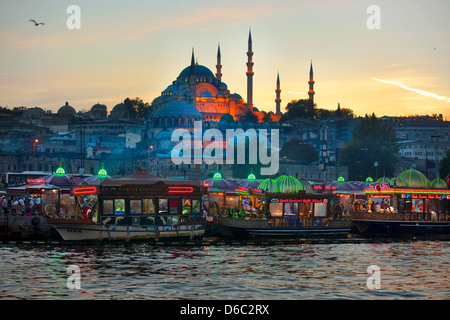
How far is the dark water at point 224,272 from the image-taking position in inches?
684

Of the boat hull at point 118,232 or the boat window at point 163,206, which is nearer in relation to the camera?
the boat hull at point 118,232

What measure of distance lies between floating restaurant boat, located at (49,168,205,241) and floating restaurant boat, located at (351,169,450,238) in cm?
966

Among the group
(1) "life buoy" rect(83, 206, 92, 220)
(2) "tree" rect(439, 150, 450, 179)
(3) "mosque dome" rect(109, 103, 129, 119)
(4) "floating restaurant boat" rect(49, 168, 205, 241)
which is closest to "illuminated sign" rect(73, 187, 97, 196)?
(4) "floating restaurant boat" rect(49, 168, 205, 241)

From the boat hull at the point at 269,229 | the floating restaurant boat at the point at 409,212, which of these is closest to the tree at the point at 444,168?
the floating restaurant boat at the point at 409,212

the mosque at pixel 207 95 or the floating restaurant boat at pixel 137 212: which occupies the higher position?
the mosque at pixel 207 95

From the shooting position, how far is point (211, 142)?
11106 centimetres

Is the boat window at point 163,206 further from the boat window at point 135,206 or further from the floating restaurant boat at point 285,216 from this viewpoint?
the floating restaurant boat at point 285,216

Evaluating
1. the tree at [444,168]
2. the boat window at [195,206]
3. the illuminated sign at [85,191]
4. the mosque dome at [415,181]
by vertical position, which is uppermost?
the tree at [444,168]

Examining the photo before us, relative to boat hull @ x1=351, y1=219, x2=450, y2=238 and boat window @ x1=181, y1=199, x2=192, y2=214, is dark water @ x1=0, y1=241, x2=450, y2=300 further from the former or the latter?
boat hull @ x1=351, y1=219, x2=450, y2=238

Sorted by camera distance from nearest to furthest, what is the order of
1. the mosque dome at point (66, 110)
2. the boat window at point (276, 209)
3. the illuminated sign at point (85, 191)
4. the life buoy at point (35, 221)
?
1. the illuminated sign at point (85, 191)
2. the life buoy at point (35, 221)
3. the boat window at point (276, 209)
4. the mosque dome at point (66, 110)

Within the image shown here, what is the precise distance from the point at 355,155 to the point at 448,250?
6678 cm

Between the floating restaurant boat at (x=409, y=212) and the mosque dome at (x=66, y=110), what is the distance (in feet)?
386

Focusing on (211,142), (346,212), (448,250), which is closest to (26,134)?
Answer: (211,142)

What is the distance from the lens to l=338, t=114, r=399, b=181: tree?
90.3 metres
